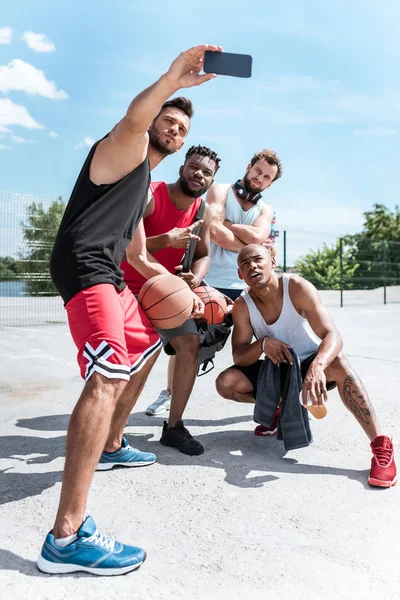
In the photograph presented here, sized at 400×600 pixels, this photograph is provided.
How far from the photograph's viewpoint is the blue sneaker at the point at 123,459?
11.0ft

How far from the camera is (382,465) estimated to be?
3170 mm

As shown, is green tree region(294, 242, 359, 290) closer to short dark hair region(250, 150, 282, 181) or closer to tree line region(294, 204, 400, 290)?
tree line region(294, 204, 400, 290)

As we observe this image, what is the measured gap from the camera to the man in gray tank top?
15.2 ft

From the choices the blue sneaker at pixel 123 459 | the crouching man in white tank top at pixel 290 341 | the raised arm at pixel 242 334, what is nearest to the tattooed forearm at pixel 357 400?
the crouching man in white tank top at pixel 290 341

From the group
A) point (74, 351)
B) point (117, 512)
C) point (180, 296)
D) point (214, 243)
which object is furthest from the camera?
point (74, 351)

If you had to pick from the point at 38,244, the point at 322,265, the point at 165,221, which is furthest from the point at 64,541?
the point at 322,265

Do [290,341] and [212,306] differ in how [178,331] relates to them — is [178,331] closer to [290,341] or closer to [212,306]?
[212,306]

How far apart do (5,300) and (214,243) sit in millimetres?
10700

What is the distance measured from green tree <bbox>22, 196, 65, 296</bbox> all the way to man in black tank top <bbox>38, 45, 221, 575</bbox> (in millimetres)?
10029

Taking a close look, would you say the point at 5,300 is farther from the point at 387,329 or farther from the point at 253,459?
the point at 253,459

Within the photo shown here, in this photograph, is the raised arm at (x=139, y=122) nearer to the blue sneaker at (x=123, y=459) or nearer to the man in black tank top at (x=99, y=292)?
the man in black tank top at (x=99, y=292)

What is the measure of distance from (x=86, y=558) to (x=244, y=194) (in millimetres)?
3204

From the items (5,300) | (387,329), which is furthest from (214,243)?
(5,300)

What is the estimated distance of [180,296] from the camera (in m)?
3.48
